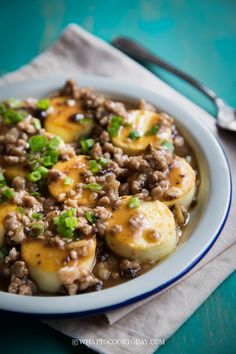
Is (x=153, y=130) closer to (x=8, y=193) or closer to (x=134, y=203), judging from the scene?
(x=134, y=203)

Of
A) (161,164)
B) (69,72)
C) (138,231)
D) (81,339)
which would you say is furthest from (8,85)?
(81,339)

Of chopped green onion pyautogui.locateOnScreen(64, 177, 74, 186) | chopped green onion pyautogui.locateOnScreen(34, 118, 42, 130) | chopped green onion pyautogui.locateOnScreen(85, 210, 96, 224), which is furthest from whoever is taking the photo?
chopped green onion pyautogui.locateOnScreen(34, 118, 42, 130)

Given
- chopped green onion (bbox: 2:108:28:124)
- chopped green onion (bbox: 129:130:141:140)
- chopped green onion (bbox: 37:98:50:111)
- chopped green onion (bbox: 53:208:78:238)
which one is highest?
chopped green onion (bbox: 129:130:141:140)

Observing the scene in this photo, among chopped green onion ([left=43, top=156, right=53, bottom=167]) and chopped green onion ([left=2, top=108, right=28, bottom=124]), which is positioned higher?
chopped green onion ([left=43, top=156, right=53, bottom=167])

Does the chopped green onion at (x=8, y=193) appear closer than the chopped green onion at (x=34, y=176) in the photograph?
Yes

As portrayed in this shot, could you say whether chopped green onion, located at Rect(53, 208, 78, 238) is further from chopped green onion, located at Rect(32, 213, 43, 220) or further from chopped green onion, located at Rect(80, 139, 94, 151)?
chopped green onion, located at Rect(80, 139, 94, 151)

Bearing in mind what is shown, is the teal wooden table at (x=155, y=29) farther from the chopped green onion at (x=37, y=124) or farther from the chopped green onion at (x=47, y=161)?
the chopped green onion at (x=47, y=161)

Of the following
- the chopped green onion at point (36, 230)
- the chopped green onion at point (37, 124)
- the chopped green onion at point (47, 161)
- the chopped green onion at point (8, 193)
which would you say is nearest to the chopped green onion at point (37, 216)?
the chopped green onion at point (36, 230)

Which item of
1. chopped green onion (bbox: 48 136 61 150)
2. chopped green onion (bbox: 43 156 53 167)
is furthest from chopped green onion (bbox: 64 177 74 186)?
chopped green onion (bbox: 48 136 61 150)

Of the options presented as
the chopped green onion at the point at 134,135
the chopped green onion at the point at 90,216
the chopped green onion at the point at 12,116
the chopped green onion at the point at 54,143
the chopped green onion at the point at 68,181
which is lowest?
the chopped green onion at the point at 12,116
